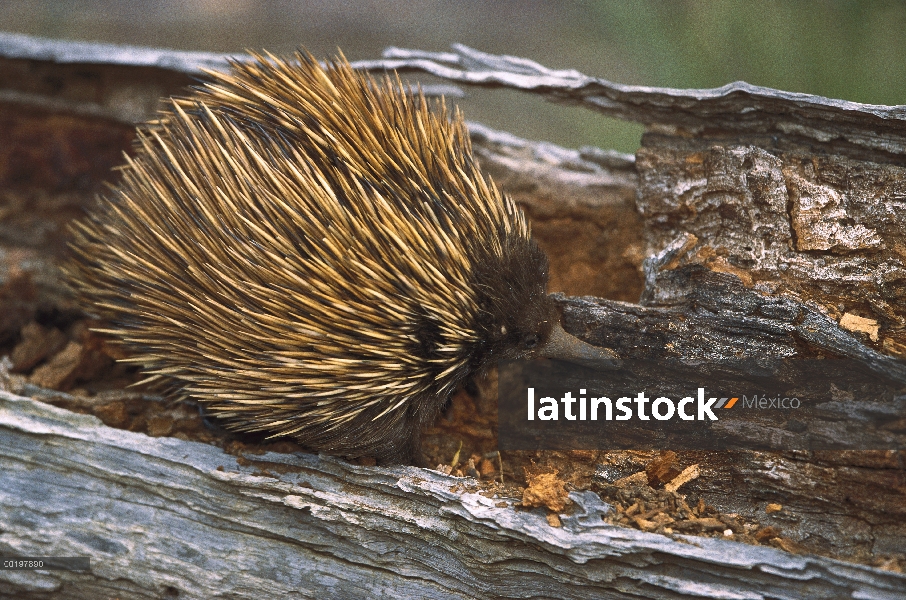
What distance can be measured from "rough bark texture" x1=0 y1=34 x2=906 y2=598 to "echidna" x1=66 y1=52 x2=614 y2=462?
0.70 feet

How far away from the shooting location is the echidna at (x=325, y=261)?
2217mm

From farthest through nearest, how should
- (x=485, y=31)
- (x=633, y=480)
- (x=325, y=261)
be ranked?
(x=485, y=31) → (x=633, y=480) → (x=325, y=261)

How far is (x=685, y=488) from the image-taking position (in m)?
2.33

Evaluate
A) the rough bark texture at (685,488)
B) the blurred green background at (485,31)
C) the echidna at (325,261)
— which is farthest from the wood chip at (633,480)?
the blurred green background at (485,31)

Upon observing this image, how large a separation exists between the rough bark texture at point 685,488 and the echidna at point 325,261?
0.70ft

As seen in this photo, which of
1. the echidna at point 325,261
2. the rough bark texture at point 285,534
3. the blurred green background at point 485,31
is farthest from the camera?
the blurred green background at point 485,31

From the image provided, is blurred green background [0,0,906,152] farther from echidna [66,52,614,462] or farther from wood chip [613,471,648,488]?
wood chip [613,471,648,488]

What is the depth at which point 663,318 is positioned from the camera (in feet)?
7.97

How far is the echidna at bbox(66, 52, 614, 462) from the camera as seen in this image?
222 centimetres

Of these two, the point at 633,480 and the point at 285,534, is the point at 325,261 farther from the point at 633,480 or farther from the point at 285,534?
the point at 633,480

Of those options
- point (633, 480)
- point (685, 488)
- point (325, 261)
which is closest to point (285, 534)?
point (325, 261)

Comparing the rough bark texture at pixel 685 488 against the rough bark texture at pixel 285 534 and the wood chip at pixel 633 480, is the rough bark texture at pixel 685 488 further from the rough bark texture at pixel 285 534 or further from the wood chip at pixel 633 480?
the wood chip at pixel 633 480

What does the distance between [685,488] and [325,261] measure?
4.10 ft

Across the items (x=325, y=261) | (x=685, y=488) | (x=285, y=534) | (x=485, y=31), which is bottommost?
(x=285, y=534)
